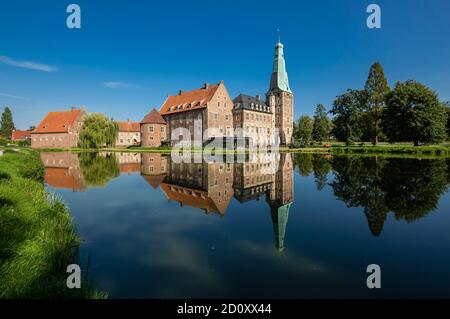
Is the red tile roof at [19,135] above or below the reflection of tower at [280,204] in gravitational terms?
above

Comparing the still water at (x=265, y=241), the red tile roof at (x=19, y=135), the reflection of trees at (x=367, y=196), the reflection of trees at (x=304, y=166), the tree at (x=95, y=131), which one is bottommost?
the still water at (x=265, y=241)

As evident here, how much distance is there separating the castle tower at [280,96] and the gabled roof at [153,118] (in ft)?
93.1

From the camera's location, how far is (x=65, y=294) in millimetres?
3406

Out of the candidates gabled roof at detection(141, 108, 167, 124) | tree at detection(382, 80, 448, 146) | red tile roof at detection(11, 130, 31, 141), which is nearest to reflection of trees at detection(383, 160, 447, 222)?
tree at detection(382, 80, 448, 146)

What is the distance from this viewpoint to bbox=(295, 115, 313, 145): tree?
221ft

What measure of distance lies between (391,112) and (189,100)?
3888 cm

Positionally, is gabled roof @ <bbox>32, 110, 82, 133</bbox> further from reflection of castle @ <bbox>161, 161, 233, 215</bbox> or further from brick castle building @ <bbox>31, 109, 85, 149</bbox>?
reflection of castle @ <bbox>161, 161, 233, 215</bbox>

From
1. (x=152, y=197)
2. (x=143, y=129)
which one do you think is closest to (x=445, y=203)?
(x=152, y=197)

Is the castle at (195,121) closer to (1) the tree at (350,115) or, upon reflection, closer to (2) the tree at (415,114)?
(1) the tree at (350,115)

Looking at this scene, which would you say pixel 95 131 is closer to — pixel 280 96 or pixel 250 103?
pixel 250 103

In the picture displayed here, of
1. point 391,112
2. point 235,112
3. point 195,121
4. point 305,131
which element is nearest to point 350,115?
point 391,112

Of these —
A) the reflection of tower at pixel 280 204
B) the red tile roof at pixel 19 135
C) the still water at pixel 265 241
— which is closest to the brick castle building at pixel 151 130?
the still water at pixel 265 241

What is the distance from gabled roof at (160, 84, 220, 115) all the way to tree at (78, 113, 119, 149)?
16.7 meters

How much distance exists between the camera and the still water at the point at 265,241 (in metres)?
4.09
